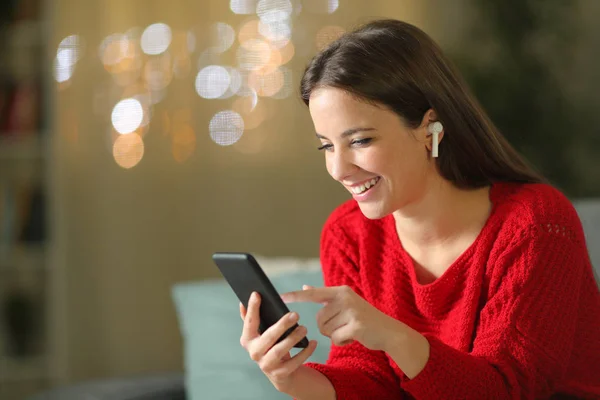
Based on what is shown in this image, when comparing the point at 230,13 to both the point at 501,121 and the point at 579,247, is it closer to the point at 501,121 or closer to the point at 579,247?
the point at 501,121

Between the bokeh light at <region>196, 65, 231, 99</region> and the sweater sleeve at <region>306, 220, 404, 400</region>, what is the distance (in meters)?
1.67

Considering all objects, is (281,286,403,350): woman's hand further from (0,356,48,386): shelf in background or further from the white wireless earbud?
(0,356,48,386): shelf in background

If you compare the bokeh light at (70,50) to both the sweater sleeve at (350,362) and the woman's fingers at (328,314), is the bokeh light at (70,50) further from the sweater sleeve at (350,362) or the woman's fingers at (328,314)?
the woman's fingers at (328,314)

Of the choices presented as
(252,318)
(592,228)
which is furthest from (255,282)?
(592,228)

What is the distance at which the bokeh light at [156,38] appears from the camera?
123 inches

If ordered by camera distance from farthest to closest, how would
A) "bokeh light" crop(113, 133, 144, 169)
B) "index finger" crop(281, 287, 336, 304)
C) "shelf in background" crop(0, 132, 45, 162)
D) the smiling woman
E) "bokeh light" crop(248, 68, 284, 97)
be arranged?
Result: 1. "bokeh light" crop(248, 68, 284, 97)
2. "bokeh light" crop(113, 133, 144, 169)
3. "shelf in background" crop(0, 132, 45, 162)
4. the smiling woman
5. "index finger" crop(281, 287, 336, 304)

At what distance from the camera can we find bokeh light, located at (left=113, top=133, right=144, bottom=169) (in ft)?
10.2

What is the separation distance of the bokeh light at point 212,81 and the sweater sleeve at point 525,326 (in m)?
2.02

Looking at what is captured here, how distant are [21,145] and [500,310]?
7.25 feet

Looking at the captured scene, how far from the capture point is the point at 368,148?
1.29 m

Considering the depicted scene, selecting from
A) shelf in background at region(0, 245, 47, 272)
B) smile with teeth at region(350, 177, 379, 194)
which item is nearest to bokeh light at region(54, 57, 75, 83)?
shelf in background at region(0, 245, 47, 272)

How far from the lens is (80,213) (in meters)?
3.11

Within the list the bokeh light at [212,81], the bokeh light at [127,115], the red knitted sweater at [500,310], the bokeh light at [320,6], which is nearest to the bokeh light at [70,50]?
the bokeh light at [127,115]

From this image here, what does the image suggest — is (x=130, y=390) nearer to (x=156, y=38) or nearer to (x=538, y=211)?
(x=538, y=211)
